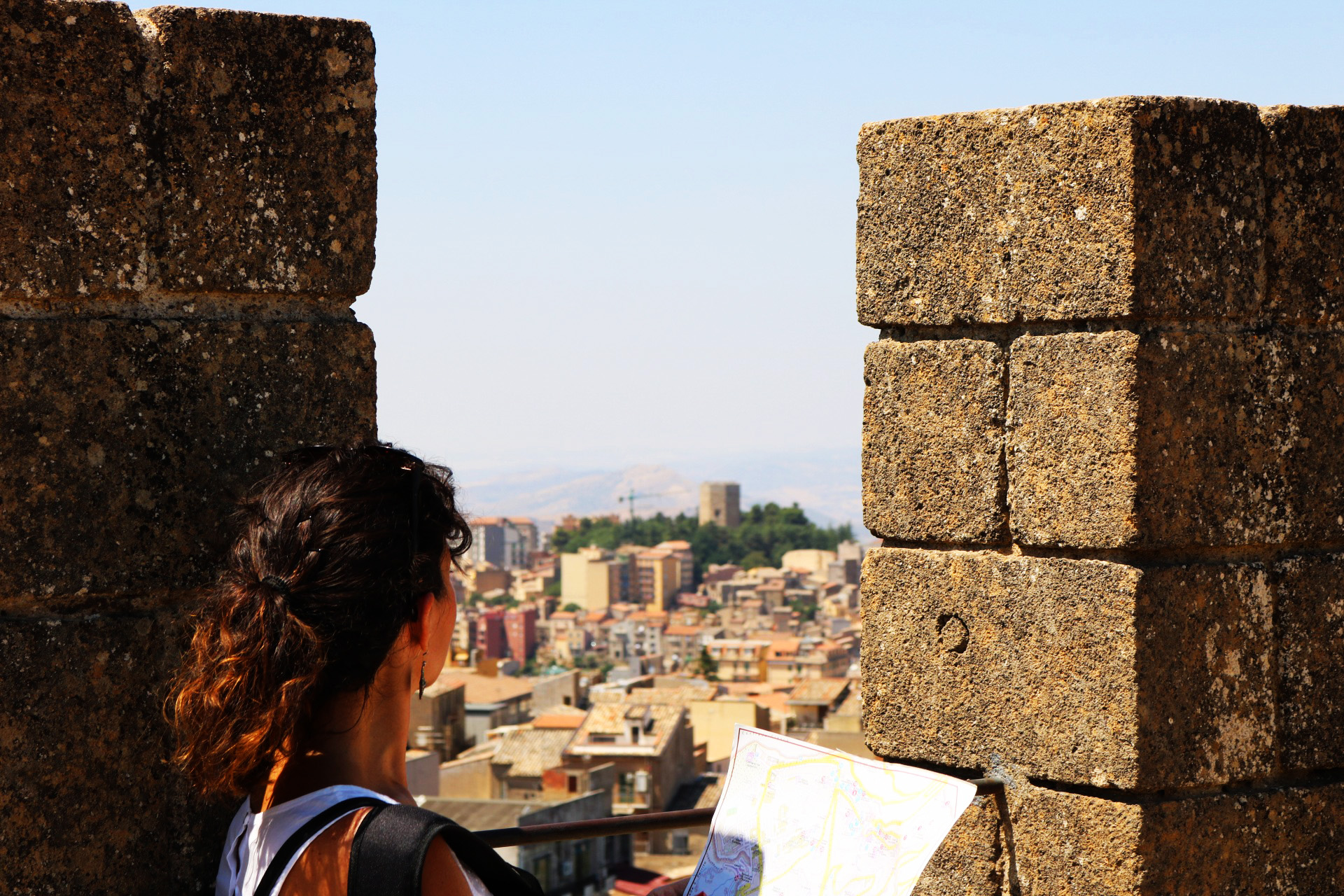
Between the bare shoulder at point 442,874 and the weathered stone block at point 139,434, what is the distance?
73 cm

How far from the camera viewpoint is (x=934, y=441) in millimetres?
3033

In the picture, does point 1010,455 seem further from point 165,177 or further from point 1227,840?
point 165,177

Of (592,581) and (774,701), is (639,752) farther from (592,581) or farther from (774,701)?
(592,581)

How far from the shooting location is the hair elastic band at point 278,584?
5.47ft

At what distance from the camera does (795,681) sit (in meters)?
52.8

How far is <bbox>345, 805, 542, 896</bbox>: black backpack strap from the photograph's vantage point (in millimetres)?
1516

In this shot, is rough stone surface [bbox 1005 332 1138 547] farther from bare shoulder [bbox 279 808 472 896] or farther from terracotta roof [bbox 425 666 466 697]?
terracotta roof [bbox 425 666 466 697]

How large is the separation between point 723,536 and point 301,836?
130457 millimetres

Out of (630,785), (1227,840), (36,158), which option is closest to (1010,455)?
(1227,840)

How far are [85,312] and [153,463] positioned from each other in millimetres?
228

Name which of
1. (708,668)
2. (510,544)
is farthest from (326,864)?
(510,544)

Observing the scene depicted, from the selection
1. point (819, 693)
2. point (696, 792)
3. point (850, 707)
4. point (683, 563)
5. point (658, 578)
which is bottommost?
point (696, 792)

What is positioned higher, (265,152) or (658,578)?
(265,152)

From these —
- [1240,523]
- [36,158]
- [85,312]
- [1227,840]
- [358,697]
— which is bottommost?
[1227,840]
